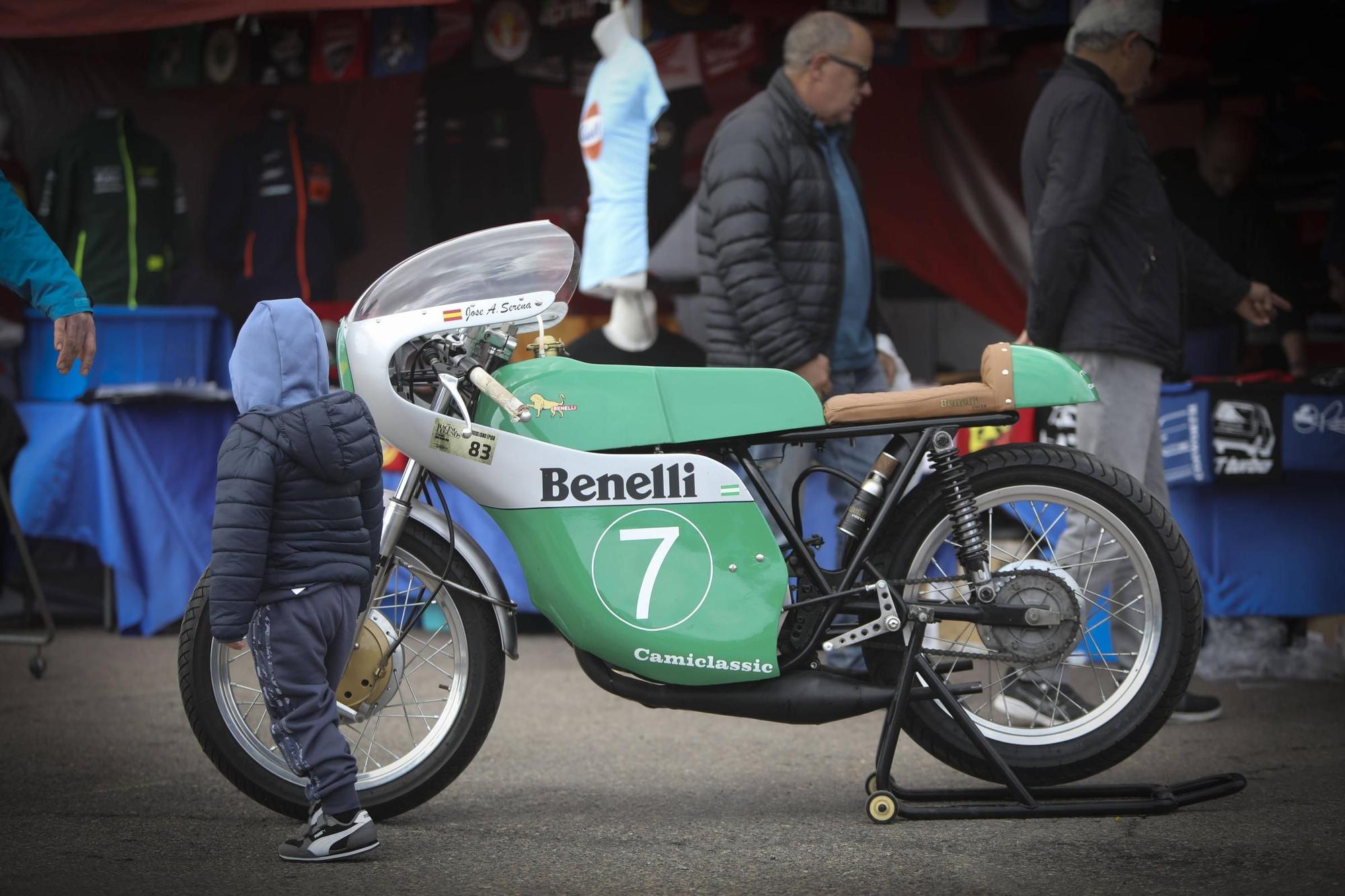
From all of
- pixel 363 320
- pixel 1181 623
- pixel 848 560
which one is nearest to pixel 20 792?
pixel 363 320

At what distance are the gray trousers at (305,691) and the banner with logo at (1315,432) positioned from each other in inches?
148

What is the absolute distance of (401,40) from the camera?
24.2 ft

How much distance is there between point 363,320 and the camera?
11.6ft

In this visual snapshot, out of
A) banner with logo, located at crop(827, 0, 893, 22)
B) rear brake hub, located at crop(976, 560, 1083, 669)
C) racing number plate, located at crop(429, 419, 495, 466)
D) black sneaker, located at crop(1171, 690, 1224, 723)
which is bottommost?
black sneaker, located at crop(1171, 690, 1224, 723)

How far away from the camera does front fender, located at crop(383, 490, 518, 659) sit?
3.70 meters

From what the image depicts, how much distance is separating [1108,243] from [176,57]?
510cm

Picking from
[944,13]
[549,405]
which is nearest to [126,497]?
[549,405]

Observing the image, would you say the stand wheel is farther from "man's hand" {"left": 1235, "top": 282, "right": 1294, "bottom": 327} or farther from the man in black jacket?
"man's hand" {"left": 1235, "top": 282, "right": 1294, "bottom": 327}

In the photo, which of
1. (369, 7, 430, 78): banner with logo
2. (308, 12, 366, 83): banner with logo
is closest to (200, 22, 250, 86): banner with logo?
(308, 12, 366, 83): banner with logo

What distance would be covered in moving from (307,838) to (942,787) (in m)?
1.65

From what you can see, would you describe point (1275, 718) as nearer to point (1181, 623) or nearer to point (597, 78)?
point (1181, 623)

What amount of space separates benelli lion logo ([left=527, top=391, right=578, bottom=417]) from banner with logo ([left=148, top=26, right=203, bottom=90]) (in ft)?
16.2

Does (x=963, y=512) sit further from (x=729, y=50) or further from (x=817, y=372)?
(x=729, y=50)

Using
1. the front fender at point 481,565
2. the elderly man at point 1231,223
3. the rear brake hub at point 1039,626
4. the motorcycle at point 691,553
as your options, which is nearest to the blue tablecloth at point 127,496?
the front fender at point 481,565
